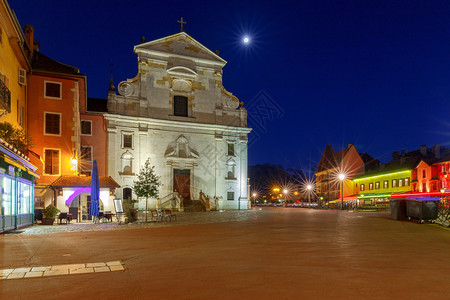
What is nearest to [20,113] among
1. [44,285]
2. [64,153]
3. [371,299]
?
[64,153]

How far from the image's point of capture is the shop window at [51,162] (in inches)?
1066

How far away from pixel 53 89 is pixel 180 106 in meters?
15.8

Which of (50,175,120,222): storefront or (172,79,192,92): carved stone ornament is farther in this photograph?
(172,79,192,92): carved stone ornament

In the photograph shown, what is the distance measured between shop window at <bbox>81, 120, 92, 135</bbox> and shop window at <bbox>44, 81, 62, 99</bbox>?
27.5 feet

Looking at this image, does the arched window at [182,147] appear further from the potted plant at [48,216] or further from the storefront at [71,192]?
the potted plant at [48,216]

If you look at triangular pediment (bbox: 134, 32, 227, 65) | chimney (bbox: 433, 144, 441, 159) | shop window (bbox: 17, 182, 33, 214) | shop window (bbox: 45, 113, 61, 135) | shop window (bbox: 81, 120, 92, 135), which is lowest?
shop window (bbox: 17, 182, 33, 214)

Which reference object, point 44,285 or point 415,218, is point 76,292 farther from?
point 415,218

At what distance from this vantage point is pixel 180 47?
4112 cm

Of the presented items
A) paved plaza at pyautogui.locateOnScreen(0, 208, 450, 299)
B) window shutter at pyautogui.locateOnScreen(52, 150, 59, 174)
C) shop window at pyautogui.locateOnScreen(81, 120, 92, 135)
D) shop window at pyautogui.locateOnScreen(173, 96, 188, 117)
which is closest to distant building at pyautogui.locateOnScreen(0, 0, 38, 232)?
window shutter at pyautogui.locateOnScreen(52, 150, 59, 174)

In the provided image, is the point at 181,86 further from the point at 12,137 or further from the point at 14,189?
the point at 14,189

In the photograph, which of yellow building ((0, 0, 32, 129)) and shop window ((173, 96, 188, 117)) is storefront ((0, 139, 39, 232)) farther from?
shop window ((173, 96, 188, 117))

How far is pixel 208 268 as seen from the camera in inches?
288

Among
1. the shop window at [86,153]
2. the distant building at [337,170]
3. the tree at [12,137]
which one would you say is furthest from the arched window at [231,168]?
the distant building at [337,170]

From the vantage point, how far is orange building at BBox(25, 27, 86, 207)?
1052 inches
